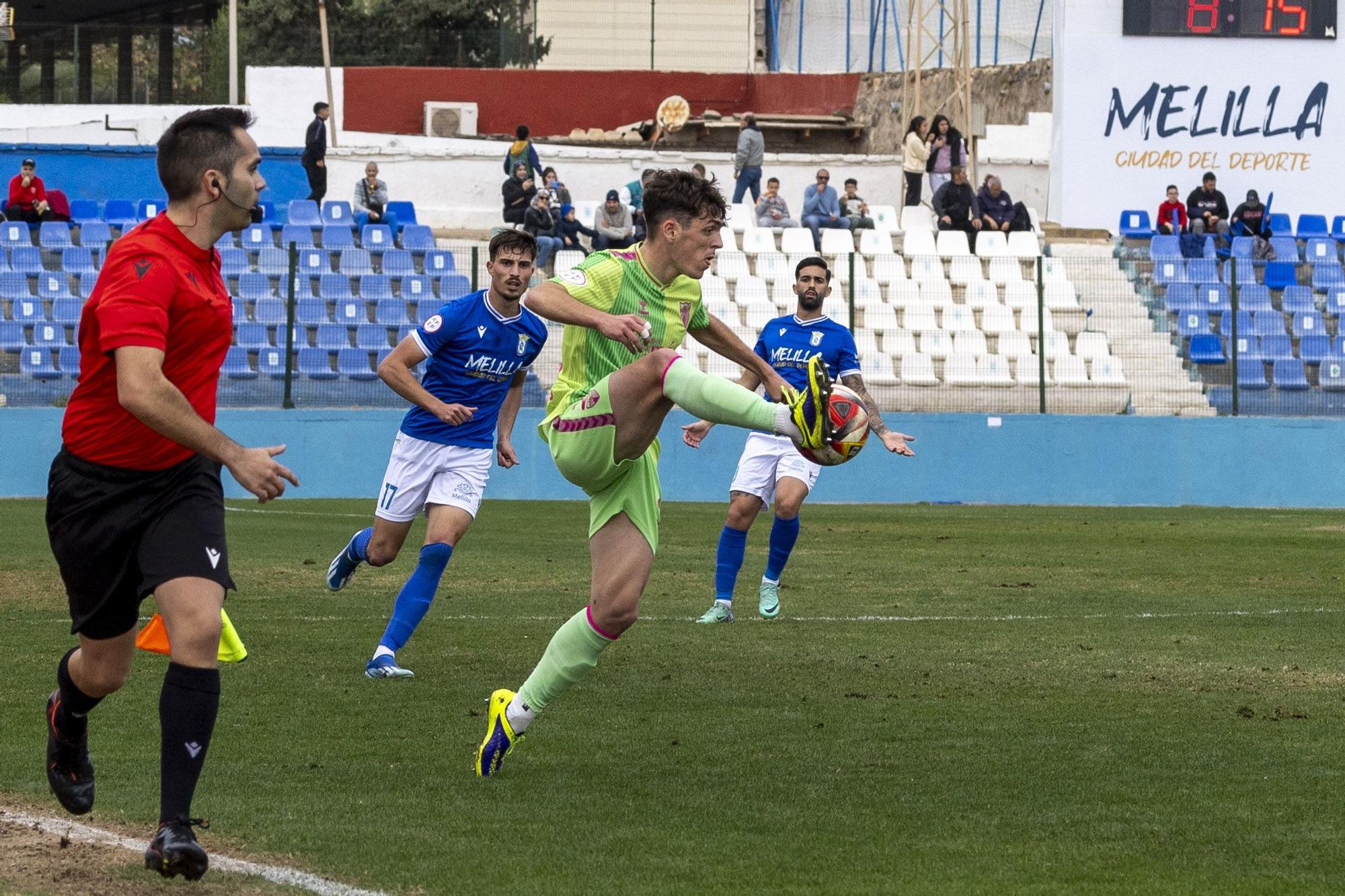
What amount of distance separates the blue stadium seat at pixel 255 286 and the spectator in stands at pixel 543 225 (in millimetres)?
3701

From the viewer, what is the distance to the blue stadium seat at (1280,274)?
24734 mm

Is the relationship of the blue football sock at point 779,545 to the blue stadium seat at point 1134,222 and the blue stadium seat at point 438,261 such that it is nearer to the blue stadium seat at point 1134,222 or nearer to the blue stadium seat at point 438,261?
the blue stadium seat at point 438,261

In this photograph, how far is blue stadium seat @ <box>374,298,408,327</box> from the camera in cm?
2327

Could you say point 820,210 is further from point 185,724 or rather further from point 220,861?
point 185,724

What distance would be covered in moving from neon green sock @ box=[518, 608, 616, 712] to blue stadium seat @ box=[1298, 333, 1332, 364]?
19.2 m

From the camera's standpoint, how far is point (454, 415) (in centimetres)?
856

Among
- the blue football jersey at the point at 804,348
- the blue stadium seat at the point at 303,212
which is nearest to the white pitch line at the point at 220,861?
the blue football jersey at the point at 804,348

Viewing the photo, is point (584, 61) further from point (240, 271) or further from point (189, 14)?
point (240, 271)

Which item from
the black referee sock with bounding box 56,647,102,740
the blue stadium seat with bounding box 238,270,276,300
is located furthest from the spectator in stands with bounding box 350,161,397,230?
the black referee sock with bounding box 56,647,102,740

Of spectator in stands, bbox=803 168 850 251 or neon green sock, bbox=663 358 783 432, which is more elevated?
spectator in stands, bbox=803 168 850 251

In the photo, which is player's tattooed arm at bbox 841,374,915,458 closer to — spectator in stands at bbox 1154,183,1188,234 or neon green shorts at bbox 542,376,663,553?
neon green shorts at bbox 542,376,663,553

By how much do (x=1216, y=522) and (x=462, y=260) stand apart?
11.1m

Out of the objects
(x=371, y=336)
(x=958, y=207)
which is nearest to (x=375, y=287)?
(x=371, y=336)

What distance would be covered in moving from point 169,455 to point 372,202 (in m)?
21.5
